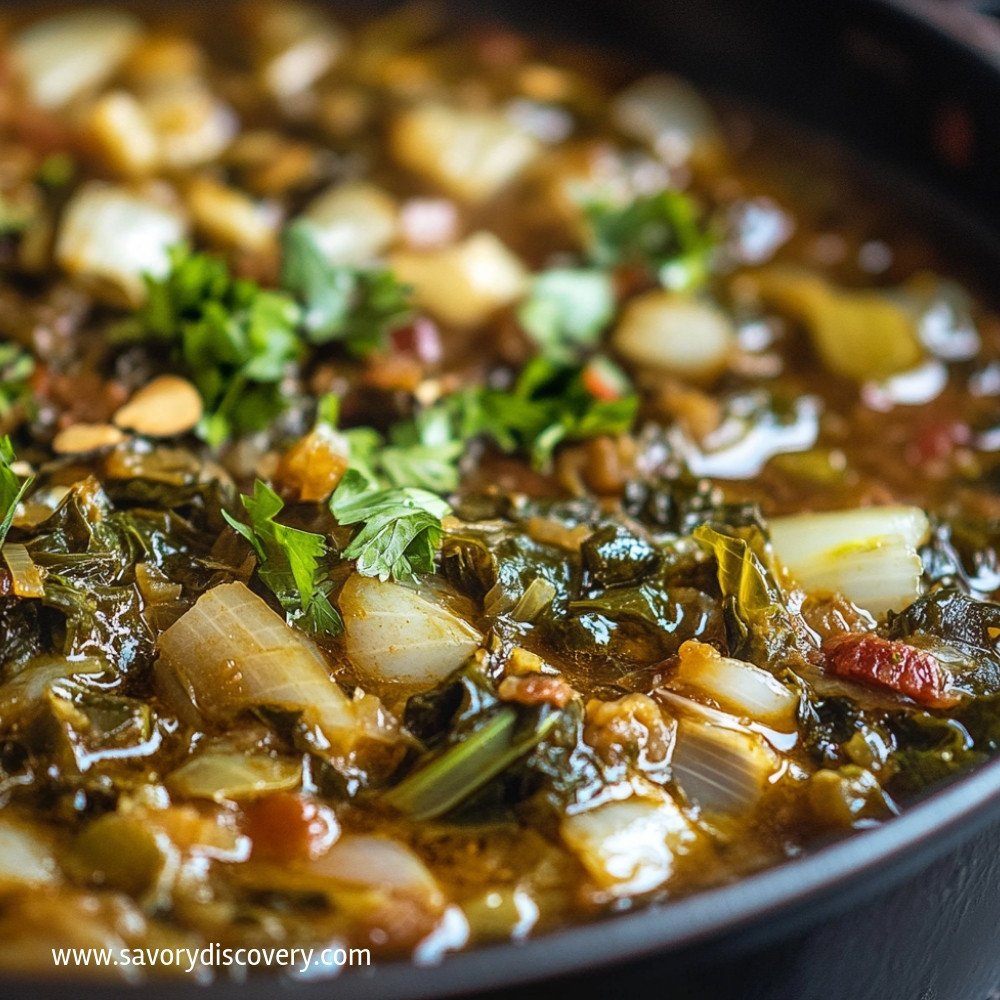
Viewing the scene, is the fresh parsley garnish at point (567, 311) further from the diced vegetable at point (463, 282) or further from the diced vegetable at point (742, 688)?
the diced vegetable at point (742, 688)

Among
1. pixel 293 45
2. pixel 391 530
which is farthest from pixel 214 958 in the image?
pixel 293 45

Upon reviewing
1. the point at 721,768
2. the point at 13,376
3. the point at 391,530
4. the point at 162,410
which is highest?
the point at 391,530

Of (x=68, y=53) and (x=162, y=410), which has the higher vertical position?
(x=68, y=53)

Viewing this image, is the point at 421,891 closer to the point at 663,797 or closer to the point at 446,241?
the point at 663,797

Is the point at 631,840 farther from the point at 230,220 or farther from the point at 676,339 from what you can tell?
the point at 230,220

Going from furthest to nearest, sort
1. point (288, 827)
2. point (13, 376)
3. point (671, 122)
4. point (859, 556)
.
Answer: point (671, 122) < point (13, 376) < point (859, 556) < point (288, 827)

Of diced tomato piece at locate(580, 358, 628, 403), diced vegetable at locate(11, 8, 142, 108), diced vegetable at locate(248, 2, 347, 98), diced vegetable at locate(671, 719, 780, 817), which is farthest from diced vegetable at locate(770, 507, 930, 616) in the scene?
diced vegetable at locate(11, 8, 142, 108)

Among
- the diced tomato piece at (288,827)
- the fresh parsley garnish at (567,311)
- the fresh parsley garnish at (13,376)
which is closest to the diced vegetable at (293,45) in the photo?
the fresh parsley garnish at (567,311)
